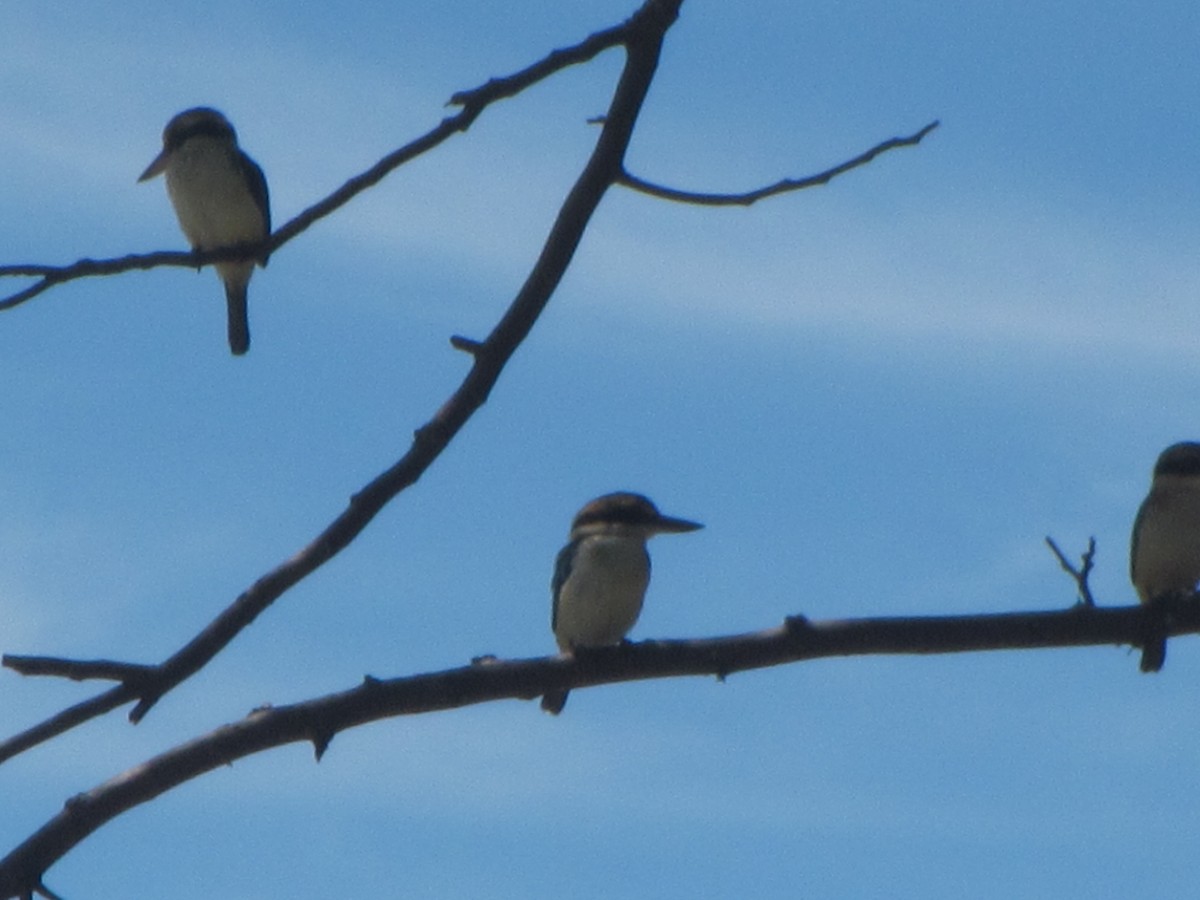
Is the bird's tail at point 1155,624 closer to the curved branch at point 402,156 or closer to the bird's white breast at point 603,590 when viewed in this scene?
the curved branch at point 402,156

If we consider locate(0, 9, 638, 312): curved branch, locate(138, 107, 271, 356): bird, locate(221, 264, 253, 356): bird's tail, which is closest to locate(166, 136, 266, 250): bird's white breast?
locate(138, 107, 271, 356): bird

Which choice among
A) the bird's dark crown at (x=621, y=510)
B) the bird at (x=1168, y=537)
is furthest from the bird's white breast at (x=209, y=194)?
the bird at (x=1168, y=537)

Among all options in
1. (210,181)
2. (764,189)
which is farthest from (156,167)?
(764,189)

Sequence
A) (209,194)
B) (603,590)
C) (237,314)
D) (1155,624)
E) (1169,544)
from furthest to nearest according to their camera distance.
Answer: (237,314), (209,194), (603,590), (1169,544), (1155,624)

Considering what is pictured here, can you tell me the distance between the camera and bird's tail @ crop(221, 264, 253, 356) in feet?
38.9

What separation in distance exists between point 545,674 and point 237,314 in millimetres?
8470

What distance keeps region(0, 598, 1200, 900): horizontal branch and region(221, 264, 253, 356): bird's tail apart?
8.19 m

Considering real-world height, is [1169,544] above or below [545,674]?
above

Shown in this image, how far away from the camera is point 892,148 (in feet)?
12.2

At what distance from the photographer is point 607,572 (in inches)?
323

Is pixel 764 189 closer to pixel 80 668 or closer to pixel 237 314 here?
pixel 80 668

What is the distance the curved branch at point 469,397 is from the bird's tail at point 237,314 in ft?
27.3

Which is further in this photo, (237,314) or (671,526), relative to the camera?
(237,314)

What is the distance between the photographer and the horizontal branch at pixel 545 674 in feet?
10.7
